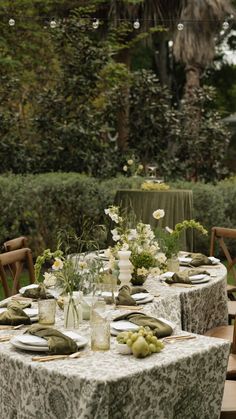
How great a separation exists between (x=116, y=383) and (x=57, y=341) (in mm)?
446

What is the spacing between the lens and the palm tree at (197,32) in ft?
49.5

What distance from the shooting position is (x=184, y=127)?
46.0 feet

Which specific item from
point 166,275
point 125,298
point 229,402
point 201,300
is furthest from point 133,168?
point 229,402

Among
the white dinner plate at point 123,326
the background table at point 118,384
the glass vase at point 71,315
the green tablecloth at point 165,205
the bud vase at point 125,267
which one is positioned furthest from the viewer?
the green tablecloth at point 165,205

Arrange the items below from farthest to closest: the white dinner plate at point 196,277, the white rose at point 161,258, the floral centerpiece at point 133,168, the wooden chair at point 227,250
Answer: the floral centerpiece at point 133,168, the wooden chair at point 227,250, the white rose at point 161,258, the white dinner plate at point 196,277

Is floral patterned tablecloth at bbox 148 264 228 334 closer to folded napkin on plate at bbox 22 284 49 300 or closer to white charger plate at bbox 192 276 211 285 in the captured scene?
white charger plate at bbox 192 276 211 285

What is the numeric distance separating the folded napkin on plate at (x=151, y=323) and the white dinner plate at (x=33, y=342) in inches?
13.0

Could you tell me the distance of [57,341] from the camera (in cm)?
320

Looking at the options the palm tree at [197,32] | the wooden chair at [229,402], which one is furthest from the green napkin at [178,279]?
the palm tree at [197,32]

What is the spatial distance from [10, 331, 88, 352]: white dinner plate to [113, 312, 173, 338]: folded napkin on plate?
0.33 m

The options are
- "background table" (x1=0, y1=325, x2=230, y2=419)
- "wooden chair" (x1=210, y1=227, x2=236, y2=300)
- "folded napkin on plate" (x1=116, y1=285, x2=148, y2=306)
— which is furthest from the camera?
"wooden chair" (x1=210, y1=227, x2=236, y2=300)

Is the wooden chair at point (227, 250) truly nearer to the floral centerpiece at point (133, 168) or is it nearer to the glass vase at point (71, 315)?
the glass vase at point (71, 315)

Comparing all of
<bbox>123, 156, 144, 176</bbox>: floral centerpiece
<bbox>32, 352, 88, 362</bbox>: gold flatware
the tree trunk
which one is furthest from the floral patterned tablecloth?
the tree trunk

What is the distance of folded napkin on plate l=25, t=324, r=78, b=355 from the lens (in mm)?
3152
